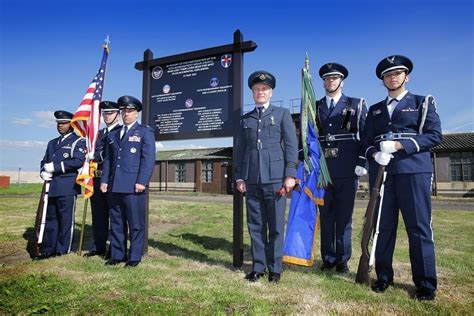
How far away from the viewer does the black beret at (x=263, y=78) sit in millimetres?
4398

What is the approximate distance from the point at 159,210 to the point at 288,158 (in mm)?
9186

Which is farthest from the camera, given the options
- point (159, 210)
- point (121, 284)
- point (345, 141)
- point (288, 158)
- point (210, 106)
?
point (159, 210)

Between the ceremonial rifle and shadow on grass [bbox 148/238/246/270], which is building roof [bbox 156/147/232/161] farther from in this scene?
the ceremonial rifle

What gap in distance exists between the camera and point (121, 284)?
3.84 m

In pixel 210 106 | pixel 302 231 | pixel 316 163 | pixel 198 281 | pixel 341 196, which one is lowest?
pixel 198 281

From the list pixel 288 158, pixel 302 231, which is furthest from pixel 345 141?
pixel 302 231

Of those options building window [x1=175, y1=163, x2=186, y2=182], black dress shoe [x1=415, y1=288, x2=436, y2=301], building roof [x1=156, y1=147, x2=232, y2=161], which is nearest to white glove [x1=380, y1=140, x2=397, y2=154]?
black dress shoe [x1=415, y1=288, x2=436, y2=301]

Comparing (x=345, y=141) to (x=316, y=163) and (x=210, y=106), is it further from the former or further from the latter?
(x=210, y=106)

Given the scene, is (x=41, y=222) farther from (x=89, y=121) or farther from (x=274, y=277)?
(x=274, y=277)

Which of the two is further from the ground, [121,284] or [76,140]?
[76,140]

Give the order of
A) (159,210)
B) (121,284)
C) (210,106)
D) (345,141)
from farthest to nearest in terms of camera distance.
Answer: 1. (159,210)
2. (210,106)
3. (345,141)
4. (121,284)

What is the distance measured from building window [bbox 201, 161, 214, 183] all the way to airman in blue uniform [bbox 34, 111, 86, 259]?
2830 centimetres

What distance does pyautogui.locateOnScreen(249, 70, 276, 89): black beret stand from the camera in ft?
14.4

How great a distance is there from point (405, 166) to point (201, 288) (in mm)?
2616
